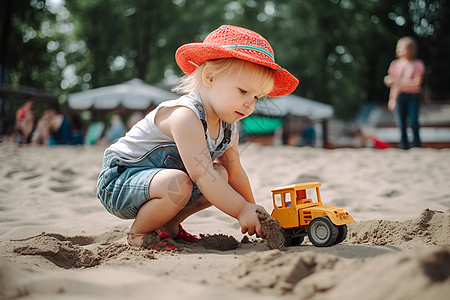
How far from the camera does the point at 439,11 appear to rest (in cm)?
2219

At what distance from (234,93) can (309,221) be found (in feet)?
2.34

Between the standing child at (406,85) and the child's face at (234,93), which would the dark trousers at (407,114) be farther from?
the child's face at (234,93)

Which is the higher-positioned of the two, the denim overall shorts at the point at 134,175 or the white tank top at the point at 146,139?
the white tank top at the point at 146,139

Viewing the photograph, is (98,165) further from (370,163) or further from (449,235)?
(449,235)

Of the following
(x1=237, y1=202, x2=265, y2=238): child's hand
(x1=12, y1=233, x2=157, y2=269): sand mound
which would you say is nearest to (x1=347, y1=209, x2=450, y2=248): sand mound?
(x1=237, y1=202, x2=265, y2=238): child's hand

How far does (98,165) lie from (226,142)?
363 cm

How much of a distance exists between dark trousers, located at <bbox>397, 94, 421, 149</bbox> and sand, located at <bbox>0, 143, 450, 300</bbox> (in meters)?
1.42

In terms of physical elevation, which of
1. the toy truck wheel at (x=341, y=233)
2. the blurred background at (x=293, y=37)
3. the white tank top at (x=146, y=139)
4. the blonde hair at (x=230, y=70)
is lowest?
the toy truck wheel at (x=341, y=233)

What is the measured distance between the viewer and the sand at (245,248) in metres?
1.07

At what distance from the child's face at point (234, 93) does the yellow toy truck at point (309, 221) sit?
0.46 meters

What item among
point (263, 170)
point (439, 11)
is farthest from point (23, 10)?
point (439, 11)

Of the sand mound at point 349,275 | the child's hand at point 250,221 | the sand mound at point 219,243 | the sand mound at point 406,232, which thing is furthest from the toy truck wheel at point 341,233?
the sand mound at point 349,275

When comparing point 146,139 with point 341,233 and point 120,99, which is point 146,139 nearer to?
point 341,233

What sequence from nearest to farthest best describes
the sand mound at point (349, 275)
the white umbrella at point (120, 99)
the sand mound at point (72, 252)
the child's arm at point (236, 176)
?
the sand mound at point (349, 275)
the sand mound at point (72, 252)
the child's arm at point (236, 176)
the white umbrella at point (120, 99)
